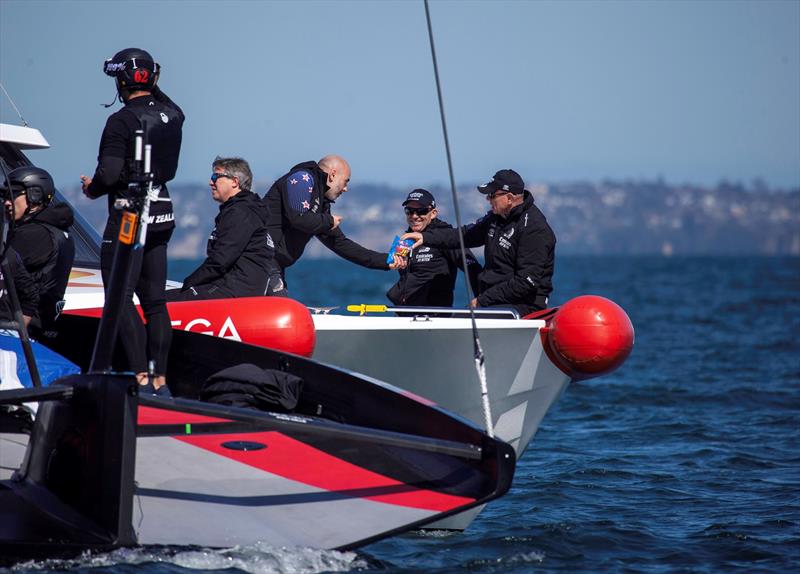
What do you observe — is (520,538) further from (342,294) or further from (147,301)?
(342,294)

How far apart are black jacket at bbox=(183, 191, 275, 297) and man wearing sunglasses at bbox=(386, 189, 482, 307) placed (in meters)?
1.27

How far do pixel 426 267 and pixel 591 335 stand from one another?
1.64 m

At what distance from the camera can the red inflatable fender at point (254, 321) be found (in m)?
6.35

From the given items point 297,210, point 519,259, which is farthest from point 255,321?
point 519,259

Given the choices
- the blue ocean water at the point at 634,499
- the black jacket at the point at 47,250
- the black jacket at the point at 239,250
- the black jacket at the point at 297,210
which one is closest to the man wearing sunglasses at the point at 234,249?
the black jacket at the point at 239,250

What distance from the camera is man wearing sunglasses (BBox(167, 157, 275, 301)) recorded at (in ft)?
22.5

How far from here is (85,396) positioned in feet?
16.2

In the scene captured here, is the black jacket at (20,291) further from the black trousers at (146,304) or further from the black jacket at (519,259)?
the black jacket at (519,259)

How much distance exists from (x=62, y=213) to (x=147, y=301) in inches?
37.5

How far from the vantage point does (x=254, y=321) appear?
638 cm

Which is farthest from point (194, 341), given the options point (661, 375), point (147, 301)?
point (661, 375)

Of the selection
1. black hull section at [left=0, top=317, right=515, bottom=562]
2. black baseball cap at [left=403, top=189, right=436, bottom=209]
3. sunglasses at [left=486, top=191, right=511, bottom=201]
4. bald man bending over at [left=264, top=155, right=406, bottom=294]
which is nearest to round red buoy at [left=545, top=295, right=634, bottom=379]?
sunglasses at [left=486, top=191, right=511, bottom=201]

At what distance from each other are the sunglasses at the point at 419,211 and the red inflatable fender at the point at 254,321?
5.31ft

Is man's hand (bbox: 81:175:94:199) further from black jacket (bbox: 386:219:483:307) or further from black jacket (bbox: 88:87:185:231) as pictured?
black jacket (bbox: 386:219:483:307)
